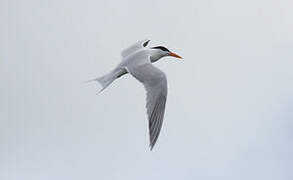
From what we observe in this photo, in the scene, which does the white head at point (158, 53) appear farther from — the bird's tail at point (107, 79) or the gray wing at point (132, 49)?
the bird's tail at point (107, 79)

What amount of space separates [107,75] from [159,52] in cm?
Result: 178

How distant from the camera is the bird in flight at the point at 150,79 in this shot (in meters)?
11.1

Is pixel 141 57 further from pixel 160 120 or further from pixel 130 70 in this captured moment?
pixel 160 120

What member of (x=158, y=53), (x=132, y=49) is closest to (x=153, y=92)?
(x=158, y=53)

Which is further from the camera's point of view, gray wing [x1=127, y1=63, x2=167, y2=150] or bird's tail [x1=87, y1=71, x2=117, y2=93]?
bird's tail [x1=87, y1=71, x2=117, y2=93]

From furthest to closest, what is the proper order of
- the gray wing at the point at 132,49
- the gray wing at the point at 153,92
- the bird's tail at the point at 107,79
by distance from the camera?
the gray wing at the point at 132,49
the bird's tail at the point at 107,79
the gray wing at the point at 153,92

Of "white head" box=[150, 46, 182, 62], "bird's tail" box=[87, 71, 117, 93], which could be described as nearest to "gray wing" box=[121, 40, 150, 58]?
"white head" box=[150, 46, 182, 62]

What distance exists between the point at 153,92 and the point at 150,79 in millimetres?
347

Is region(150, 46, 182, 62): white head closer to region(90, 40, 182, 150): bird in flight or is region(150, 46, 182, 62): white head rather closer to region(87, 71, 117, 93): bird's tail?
region(90, 40, 182, 150): bird in flight

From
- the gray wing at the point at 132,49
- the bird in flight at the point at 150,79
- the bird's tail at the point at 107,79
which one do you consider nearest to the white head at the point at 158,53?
the bird in flight at the point at 150,79

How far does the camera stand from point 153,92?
1181cm

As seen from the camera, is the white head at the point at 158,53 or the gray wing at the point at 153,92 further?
Result: the white head at the point at 158,53

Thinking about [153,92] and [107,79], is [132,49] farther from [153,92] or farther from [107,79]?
[153,92]

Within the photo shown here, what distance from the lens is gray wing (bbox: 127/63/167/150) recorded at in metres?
11.0
